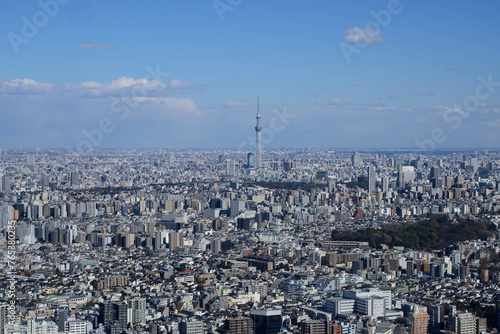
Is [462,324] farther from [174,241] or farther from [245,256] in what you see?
[174,241]

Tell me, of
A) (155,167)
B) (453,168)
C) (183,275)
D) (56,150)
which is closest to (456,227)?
(183,275)

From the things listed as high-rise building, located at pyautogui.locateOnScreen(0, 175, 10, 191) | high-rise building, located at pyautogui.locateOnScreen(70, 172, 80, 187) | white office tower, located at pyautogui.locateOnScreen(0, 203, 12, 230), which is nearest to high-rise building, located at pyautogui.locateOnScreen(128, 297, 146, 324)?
white office tower, located at pyautogui.locateOnScreen(0, 203, 12, 230)

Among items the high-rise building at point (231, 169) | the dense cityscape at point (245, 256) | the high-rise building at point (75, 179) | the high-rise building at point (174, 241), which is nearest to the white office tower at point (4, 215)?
the dense cityscape at point (245, 256)

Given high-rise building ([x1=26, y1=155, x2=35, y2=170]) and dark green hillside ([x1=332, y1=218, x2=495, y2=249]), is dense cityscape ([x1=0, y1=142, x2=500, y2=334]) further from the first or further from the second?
high-rise building ([x1=26, y1=155, x2=35, y2=170])

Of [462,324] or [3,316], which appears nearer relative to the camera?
[3,316]

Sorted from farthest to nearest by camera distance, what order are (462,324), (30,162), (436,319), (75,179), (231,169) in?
(30,162), (231,169), (75,179), (436,319), (462,324)

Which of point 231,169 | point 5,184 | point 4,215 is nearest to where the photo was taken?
point 4,215

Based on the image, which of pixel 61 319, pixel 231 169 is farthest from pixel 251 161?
pixel 61 319

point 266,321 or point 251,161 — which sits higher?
point 251,161

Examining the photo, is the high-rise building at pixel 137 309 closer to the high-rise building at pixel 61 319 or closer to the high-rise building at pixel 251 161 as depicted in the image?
the high-rise building at pixel 61 319

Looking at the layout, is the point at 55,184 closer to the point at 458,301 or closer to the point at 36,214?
the point at 36,214
